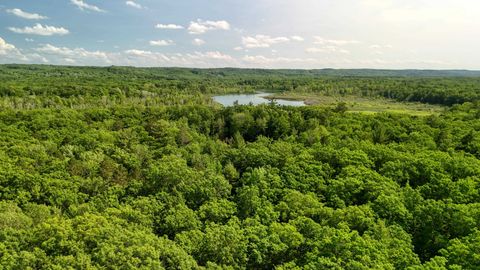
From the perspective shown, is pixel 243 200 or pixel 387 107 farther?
pixel 387 107

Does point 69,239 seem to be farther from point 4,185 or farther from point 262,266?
point 4,185

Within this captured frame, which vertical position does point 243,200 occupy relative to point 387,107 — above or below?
below

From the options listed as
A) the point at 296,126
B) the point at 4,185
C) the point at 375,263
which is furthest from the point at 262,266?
the point at 296,126

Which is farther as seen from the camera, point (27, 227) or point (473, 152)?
point (473, 152)

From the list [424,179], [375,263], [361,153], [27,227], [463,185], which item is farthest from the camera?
[361,153]

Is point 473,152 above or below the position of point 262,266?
above

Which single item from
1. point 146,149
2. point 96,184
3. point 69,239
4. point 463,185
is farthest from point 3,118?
point 463,185

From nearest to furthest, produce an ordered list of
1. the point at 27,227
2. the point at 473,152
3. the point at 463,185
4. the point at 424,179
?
1. the point at 27,227
2. the point at 463,185
3. the point at 424,179
4. the point at 473,152

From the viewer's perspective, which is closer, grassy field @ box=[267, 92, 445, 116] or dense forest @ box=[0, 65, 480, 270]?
dense forest @ box=[0, 65, 480, 270]

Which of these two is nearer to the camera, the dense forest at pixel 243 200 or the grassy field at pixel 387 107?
the dense forest at pixel 243 200
